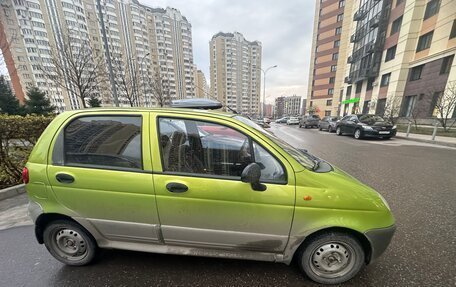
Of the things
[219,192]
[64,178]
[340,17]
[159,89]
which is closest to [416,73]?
[219,192]

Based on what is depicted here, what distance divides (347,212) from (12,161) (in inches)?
259

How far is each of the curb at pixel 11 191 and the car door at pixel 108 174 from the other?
3265mm

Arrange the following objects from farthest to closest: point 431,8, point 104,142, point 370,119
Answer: point 431,8
point 370,119
point 104,142

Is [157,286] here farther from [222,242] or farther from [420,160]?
[420,160]

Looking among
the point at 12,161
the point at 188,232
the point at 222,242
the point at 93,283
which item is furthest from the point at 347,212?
the point at 12,161

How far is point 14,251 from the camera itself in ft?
7.91

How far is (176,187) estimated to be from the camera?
A: 1.80m

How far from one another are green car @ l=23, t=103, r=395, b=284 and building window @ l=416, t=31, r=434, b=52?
25.8 metres

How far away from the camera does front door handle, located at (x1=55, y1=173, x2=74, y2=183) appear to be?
6.33 feet

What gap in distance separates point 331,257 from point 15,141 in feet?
21.0

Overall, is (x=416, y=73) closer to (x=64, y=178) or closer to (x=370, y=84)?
(x=370, y=84)

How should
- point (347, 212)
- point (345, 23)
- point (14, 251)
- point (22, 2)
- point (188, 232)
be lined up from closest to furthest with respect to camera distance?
1. point (347, 212)
2. point (188, 232)
3. point (14, 251)
4. point (345, 23)
5. point (22, 2)

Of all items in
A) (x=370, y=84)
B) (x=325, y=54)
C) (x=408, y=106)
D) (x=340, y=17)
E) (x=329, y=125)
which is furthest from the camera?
(x=325, y=54)

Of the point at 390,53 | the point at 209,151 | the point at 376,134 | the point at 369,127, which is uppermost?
the point at 390,53
